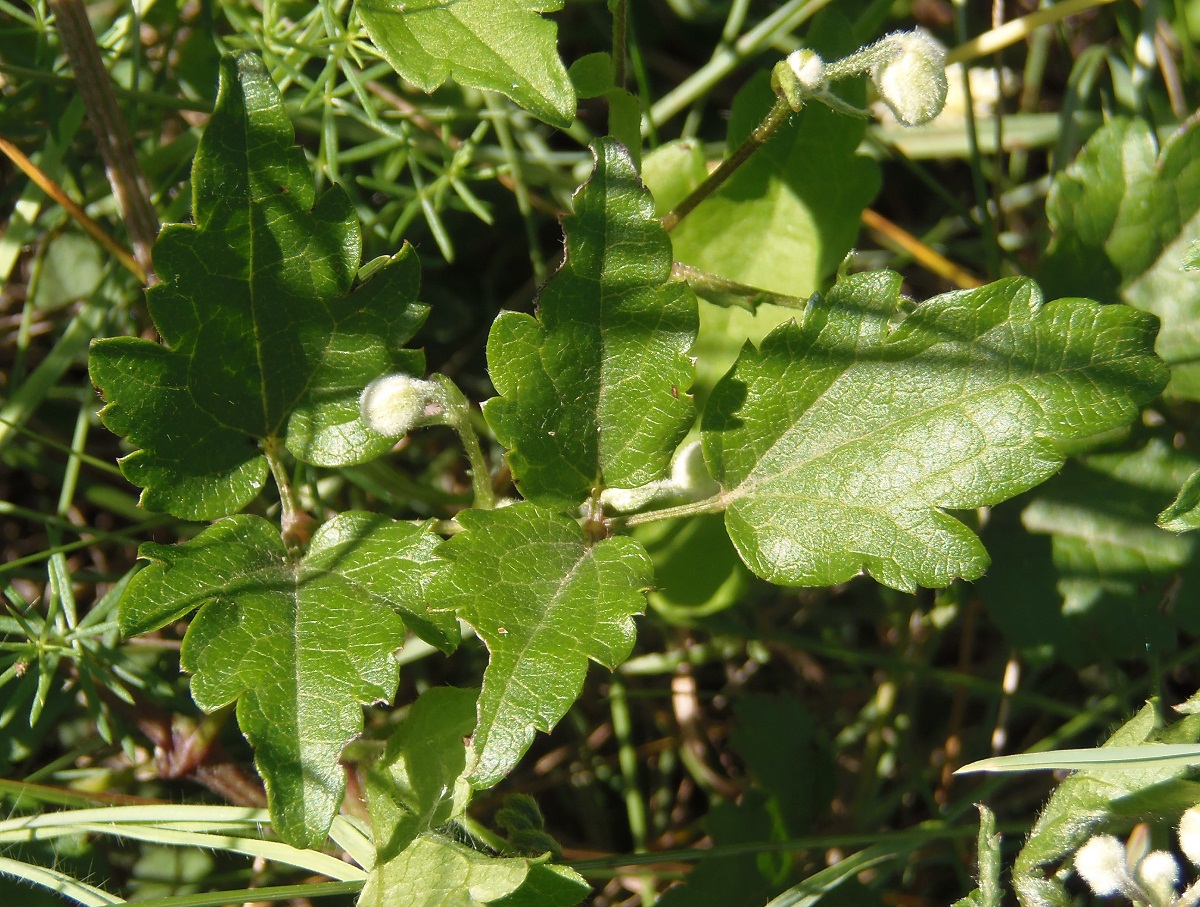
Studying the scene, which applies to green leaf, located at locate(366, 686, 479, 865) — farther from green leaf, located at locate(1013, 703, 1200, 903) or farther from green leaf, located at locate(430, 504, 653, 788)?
green leaf, located at locate(1013, 703, 1200, 903)

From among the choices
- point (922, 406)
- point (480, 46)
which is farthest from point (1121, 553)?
point (480, 46)

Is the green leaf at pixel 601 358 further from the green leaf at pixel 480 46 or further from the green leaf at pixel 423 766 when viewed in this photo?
the green leaf at pixel 423 766

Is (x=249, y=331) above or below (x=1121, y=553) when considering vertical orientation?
above

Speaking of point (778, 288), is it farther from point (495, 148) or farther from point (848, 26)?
point (495, 148)

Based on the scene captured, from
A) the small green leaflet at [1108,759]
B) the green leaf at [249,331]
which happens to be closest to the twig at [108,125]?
the green leaf at [249,331]

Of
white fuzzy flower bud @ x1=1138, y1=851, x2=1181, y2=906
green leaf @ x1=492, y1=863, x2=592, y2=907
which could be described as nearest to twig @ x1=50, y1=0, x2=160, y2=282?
green leaf @ x1=492, y1=863, x2=592, y2=907

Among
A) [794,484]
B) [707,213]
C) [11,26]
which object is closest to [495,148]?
[707,213]

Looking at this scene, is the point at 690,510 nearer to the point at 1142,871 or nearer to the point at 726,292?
the point at 726,292
